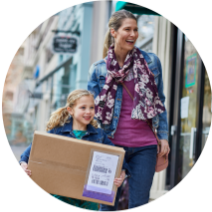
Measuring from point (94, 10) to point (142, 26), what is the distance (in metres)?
0.39

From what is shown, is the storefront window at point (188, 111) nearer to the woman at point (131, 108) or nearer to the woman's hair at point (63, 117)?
the woman at point (131, 108)

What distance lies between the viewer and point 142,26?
2.42 m

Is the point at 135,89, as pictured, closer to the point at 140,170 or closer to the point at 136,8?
the point at 140,170

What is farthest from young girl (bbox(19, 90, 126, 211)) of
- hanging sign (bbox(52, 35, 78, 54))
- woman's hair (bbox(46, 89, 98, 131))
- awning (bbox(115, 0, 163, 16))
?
hanging sign (bbox(52, 35, 78, 54))

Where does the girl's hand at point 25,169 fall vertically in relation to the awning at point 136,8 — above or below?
below

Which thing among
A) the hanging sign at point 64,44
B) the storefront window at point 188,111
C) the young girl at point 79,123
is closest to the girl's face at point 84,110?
the young girl at point 79,123

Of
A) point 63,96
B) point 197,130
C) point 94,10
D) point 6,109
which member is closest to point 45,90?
point 63,96

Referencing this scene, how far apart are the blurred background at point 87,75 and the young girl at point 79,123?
0.87 ft

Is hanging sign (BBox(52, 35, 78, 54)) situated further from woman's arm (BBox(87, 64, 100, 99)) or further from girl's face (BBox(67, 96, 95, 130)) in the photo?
girl's face (BBox(67, 96, 95, 130))

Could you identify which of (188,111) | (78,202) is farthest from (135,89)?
(188,111)

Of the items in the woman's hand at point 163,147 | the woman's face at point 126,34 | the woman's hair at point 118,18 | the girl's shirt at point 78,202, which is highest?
the woman's hair at point 118,18

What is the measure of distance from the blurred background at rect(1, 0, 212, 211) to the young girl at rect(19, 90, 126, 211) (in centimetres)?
26

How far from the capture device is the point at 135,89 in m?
1.49

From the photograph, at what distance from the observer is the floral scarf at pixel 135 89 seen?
150 cm
